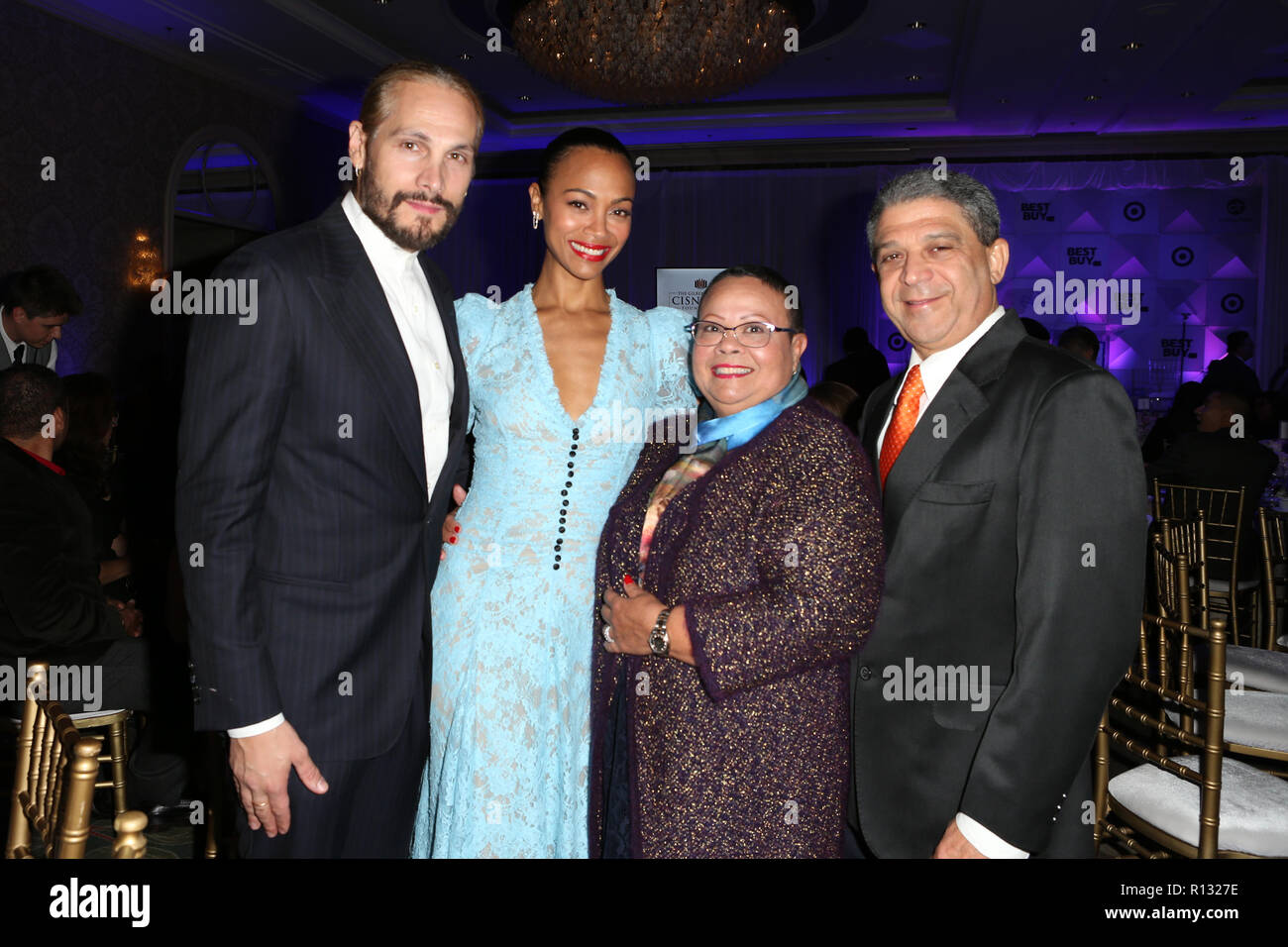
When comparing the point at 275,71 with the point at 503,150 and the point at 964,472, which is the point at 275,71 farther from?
the point at 964,472

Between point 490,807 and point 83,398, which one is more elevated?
point 83,398

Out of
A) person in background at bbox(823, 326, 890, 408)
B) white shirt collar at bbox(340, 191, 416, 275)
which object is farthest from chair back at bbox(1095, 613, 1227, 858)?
person in background at bbox(823, 326, 890, 408)

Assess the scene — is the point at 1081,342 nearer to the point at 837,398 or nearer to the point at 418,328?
the point at 837,398

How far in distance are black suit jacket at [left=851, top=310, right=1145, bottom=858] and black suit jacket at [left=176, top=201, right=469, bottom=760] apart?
0.83 meters

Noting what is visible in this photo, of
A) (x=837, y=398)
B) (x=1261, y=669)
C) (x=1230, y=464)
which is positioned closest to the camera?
(x=1261, y=669)

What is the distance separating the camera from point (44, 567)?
3.05 m

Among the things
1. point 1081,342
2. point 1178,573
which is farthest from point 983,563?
point 1081,342

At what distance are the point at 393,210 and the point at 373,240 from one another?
7 cm

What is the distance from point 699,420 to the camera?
1.86 m

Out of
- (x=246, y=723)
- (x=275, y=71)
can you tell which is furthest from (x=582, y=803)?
(x=275, y=71)

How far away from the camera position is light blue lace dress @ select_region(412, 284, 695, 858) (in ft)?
6.07

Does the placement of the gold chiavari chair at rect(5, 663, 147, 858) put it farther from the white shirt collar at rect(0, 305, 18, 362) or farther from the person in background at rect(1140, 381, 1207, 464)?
the person in background at rect(1140, 381, 1207, 464)

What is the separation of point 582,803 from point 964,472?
984mm
